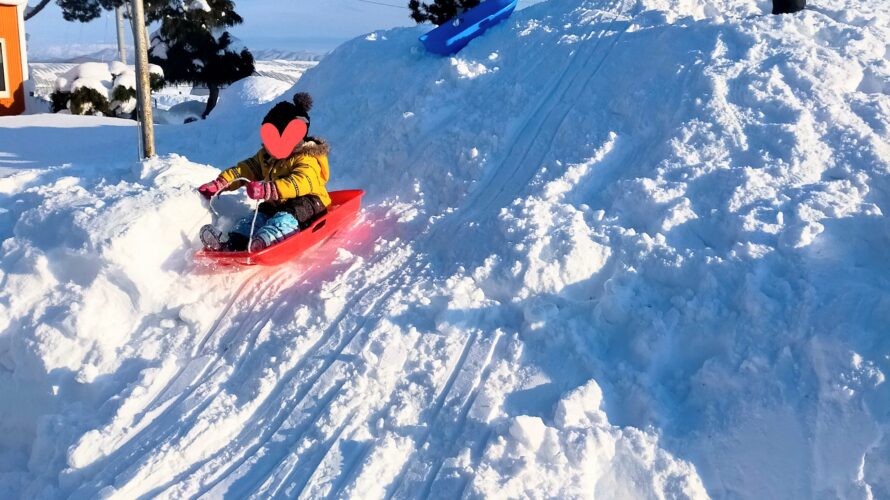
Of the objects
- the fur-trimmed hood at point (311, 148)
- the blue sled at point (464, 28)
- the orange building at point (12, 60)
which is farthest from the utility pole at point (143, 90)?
the orange building at point (12, 60)

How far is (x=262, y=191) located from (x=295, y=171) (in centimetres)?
51

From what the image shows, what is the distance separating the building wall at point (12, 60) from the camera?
14805 millimetres

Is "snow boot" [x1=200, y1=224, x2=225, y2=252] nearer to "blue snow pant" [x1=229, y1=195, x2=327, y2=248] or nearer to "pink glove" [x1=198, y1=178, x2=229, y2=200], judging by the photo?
"blue snow pant" [x1=229, y1=195, x2=327, y2=248]

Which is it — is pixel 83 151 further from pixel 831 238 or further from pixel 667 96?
pixel 831 238

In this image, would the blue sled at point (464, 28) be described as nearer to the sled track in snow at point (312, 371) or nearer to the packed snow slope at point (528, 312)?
the packed snow slope at point (528, 312)

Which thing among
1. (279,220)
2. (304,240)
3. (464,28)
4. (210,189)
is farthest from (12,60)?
(304,240)

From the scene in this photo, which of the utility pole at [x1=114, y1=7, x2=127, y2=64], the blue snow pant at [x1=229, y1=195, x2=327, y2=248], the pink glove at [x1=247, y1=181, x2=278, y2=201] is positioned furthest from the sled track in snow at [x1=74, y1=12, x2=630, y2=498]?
the utility pole at [x1=114, y1=7, x2=127, y2=64]

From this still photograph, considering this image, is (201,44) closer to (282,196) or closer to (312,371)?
(282,196)

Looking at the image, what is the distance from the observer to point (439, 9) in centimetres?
1956

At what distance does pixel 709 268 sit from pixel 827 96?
7.96ft

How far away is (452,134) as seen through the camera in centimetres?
721

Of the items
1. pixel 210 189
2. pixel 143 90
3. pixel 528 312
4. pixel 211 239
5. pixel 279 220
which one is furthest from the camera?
pixel 143 90

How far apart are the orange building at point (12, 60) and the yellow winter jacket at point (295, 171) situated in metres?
11.7

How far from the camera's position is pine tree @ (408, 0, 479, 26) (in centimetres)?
1927
